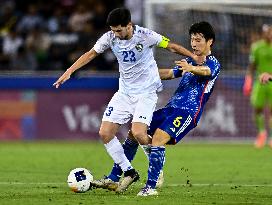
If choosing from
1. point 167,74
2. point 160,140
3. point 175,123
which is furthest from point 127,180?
point 167,74

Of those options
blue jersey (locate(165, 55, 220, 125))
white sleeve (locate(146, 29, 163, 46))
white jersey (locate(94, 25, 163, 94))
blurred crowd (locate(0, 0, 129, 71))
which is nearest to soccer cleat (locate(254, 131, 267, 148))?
blurred crowd (locate(0, 0, 129, 71))

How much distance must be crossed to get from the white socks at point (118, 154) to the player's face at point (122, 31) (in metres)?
1.28

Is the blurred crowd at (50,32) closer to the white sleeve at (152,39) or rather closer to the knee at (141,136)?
the white sleeve at (152,39)

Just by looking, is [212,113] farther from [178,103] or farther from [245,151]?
[178,103]

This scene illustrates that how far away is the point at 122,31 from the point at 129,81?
77 centimetres

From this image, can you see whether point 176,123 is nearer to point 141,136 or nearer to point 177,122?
point 177,122

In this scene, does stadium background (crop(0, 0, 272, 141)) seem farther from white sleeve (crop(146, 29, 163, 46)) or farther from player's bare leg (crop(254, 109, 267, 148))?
white sleeve (crop(146, 29, 163, 46))

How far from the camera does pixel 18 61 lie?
74.7 feet

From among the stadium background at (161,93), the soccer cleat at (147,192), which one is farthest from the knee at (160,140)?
the stadium background at (161,93)

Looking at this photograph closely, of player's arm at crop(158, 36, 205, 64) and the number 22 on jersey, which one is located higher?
player's arm at crop(158, 36, 205, 64)

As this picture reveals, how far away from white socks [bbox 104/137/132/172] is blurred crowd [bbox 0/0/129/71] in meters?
11.9

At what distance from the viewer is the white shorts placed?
10634mm

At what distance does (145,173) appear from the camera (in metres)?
13.4

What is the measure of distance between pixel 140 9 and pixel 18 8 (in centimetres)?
403
